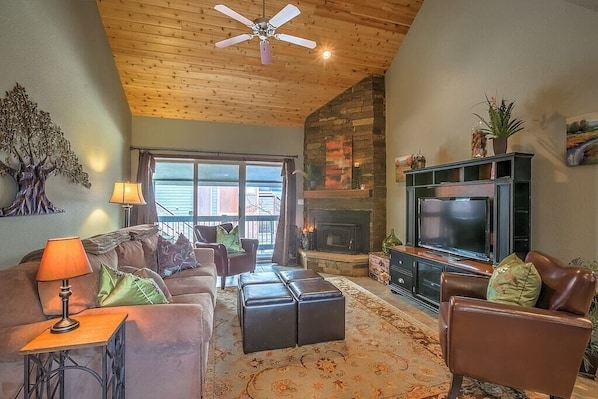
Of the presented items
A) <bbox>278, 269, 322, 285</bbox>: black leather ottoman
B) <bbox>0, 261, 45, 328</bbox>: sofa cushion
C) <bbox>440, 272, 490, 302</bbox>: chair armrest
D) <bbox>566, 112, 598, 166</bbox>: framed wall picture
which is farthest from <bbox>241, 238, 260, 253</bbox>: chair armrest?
<bbox>566, 112, 598, 166</bbox>: framed wall picture

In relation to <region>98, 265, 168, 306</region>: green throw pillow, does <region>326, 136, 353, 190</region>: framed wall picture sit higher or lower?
higher

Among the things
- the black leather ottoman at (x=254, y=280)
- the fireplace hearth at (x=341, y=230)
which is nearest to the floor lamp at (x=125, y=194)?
the black leather ottoman at (x=254, y=280)

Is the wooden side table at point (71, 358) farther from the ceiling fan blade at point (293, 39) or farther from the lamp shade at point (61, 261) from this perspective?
the ceiling fan blade at point (293, 39)

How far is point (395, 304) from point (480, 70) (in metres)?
2.98

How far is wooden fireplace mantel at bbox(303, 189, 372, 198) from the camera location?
16.8 ft

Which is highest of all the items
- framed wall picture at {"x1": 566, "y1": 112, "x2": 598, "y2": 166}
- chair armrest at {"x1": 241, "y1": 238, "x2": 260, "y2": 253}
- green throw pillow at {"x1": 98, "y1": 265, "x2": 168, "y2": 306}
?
framed wall picture at {"x1": 566, "y1": 112, "x2": 598, "y2": 166}

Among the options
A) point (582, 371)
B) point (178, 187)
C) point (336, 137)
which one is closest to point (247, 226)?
point (178, 187)

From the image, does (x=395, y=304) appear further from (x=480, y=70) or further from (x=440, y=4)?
(x=440, y=4)

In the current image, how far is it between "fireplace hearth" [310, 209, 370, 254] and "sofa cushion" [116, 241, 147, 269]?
338 cm

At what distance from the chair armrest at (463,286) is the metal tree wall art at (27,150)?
10.8ft

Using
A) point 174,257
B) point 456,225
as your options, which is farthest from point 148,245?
point 456,225

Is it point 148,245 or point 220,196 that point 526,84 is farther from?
point 220,196

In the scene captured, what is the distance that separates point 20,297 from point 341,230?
449 centimetres

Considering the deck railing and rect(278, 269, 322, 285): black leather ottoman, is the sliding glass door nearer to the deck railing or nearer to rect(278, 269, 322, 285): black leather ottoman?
the deck railing
